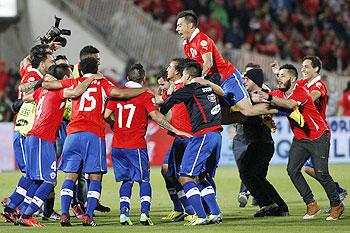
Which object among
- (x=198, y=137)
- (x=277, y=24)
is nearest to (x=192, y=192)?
(x=198, y=137)

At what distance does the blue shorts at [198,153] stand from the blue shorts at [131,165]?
0.54m

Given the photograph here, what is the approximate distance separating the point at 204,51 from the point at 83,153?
2.44 metres

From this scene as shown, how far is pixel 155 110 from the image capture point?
1305 centimetres

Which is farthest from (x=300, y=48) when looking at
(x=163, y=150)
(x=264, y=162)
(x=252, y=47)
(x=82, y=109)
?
(x=82, y=109)

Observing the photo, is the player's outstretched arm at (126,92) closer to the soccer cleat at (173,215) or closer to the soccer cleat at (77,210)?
the soccer cleat at (173,215)

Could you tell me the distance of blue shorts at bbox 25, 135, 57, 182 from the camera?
12.9 m

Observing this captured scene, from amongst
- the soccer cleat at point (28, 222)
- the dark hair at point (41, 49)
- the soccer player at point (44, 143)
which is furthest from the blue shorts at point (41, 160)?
the dark hair at point (41, 49)

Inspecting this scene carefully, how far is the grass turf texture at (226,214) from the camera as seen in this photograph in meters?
12.3

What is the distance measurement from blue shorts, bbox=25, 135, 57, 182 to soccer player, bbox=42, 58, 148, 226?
192mm

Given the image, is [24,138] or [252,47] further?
[252,47]

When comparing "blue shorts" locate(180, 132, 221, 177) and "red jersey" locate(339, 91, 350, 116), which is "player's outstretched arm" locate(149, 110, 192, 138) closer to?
"blue shorts" locate(180, 132, 221, 177)

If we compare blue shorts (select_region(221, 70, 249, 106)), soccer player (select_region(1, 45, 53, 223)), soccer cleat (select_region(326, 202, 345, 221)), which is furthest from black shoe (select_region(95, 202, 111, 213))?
soccer cleat (select_region(326, 202, 345, 221))

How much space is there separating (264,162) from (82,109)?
326cm

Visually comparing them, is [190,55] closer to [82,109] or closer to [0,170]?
[82,109]
